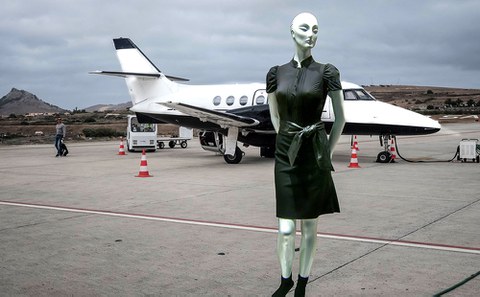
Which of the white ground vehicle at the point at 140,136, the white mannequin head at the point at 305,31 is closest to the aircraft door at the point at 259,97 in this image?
the white ground vehicle at the point at 140,136

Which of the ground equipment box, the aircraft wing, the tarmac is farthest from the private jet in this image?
the tarmac

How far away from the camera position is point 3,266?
556 cm

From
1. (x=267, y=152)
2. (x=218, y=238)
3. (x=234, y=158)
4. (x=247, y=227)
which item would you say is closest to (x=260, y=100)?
(x=267, y=152)

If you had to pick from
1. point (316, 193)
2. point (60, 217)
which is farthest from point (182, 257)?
point (60, 217)

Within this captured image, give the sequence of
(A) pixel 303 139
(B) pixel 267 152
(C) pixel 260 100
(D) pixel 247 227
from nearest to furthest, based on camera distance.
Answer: (A) pixel 303 139
(D) pixel 247 227
(C) pixel 260 100
(B) pixel 267 152

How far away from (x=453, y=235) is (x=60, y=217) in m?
5.70

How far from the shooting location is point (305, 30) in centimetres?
407

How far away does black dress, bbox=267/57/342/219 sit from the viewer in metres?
3.98

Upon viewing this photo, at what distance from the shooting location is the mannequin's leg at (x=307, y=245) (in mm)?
4141

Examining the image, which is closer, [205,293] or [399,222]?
[205,293]

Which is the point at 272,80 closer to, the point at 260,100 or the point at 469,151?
the point at 469,151

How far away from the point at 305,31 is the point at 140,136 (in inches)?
836

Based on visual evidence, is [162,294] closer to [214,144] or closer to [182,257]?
[182,257]

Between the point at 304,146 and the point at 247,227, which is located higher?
the point at 304,146
